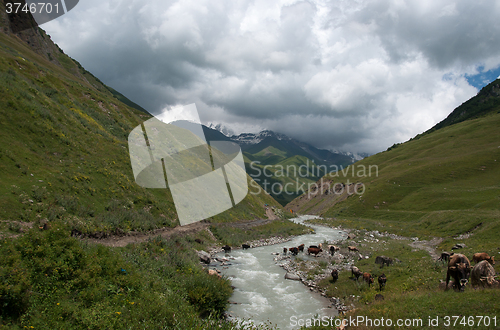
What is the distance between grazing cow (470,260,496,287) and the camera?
9.84m

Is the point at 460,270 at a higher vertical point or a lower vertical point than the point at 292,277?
higher

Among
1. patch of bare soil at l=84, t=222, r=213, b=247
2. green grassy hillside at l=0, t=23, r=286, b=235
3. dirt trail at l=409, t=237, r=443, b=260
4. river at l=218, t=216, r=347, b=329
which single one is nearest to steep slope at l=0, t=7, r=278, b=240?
green grassy hillside at l=0, t=23, r=286, b=235

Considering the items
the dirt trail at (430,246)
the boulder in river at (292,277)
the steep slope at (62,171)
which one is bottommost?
the dirt trail at (430,246)

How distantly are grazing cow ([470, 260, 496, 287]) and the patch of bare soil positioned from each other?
20.6 metres

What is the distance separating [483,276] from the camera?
10.1 meters

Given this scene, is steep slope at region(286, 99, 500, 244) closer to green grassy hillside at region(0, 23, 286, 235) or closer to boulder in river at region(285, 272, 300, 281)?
boulder in river at region(285, 272, 300, 281)

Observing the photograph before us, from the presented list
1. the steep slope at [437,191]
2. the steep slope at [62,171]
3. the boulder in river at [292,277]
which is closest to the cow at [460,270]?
the boulder in river at [292,277]

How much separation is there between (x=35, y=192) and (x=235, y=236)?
80.8ft

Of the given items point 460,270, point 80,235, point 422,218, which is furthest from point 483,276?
point 422,218

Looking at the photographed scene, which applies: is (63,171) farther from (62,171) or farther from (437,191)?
(437,191)

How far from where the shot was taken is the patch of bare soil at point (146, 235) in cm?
1820

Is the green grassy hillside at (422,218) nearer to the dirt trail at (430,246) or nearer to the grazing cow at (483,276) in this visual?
the dirt trail at (430,246)

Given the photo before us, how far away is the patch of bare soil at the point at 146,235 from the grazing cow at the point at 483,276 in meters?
20.6

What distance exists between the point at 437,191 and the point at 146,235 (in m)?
96.3
